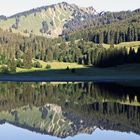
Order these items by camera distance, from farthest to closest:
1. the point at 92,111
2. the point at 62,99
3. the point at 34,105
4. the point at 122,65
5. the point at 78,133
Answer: the point at 122,65 → the point at 62,99 → the point at 34,105 → the point at 92,111 → the point at 78,133

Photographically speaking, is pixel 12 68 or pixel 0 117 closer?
pixel 0 117

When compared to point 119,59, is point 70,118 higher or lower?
lower

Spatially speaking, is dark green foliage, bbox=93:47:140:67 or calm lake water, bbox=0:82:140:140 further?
dark green foliage, bbox=93:47:140:67

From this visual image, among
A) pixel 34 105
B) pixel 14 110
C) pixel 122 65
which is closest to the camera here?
pixel 14 110

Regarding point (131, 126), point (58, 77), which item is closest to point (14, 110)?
point (131, 126)

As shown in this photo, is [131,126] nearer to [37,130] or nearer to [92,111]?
[37,130]

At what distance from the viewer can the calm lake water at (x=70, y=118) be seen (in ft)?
125

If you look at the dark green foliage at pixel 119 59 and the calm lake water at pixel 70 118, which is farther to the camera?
the dark green foliage at pixel 119 59

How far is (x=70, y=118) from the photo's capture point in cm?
4966

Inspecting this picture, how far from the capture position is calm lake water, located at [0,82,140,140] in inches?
1506

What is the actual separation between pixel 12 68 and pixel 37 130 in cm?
13394

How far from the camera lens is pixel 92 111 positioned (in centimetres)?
5450

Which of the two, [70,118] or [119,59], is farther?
[119,59]

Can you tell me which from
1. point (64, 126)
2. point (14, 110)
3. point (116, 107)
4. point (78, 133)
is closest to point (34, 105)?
point (14, 110)
